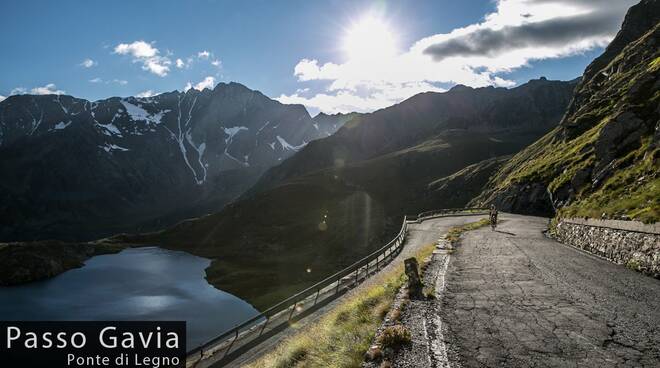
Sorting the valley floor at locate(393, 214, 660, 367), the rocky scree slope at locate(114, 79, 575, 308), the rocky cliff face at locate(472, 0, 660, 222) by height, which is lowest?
the rocky scree slope at locate(114, 79, 575, 308)

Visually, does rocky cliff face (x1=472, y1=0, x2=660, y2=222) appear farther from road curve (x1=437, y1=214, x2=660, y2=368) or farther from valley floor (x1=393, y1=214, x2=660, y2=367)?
valley floor (x1=393, y1=214, x2=660, y2=367)

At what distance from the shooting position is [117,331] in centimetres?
6662

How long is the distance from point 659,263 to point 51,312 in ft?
318

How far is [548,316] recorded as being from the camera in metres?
11.8

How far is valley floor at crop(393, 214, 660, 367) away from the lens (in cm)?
900

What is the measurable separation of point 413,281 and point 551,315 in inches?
198

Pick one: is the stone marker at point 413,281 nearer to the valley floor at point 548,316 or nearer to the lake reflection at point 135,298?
the valley floor at point 548,316

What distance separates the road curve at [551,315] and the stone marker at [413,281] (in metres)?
0.93

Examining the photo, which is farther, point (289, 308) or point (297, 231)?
point (297, 231)

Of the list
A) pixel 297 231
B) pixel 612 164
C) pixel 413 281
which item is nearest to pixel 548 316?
pixel 413 281

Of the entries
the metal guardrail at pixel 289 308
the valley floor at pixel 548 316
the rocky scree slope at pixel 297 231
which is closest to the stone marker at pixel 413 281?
the valley floor at pixel 548 316

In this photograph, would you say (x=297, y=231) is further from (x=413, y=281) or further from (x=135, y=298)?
(x=413, y=281)

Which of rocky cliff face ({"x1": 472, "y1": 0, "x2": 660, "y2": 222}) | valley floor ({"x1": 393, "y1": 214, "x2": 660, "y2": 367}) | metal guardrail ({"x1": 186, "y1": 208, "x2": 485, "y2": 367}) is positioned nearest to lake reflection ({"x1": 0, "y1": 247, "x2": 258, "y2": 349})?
metal guardrail ({"x1": 186, "y1": 208, "x2": 485, "y2": 367})

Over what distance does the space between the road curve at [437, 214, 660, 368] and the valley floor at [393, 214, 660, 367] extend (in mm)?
21
